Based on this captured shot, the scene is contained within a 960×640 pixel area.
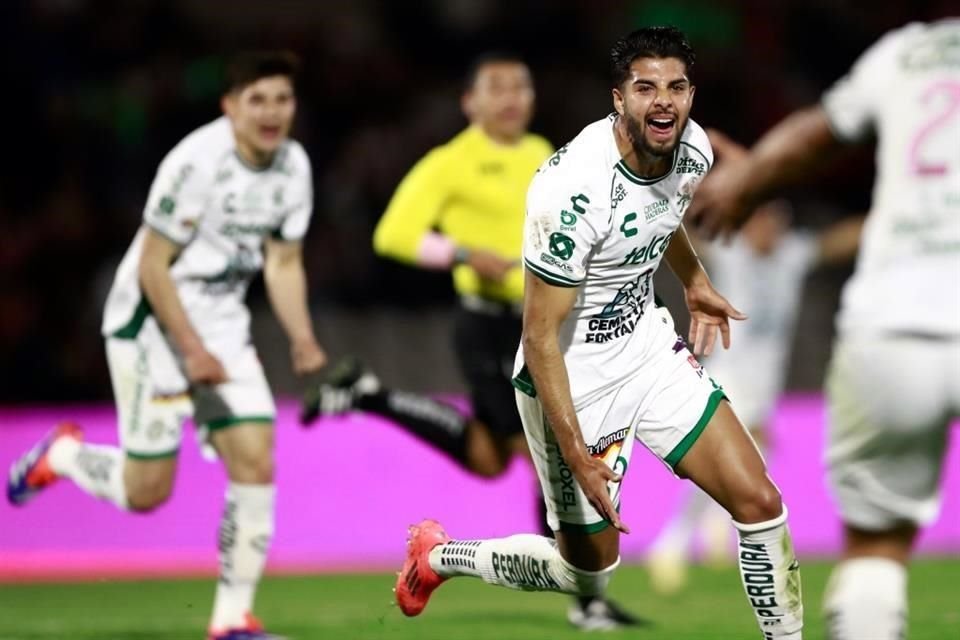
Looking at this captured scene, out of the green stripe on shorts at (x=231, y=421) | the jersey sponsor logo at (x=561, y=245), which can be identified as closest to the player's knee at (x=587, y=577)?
the jersey sponsor logo at (x=561, y=245)

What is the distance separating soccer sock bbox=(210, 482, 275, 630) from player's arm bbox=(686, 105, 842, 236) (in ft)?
10.1

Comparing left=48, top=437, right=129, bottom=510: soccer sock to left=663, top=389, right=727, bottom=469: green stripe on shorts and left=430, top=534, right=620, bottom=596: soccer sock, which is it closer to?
left=430, top=534, right=620, bottom=596: soccer sock

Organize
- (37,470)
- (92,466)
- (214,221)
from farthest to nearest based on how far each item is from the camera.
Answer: (37,470) < (92,466) < (214,221)

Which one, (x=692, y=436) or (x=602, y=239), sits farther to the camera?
(x=692, y=436)

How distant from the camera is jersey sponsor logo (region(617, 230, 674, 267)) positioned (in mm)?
5543

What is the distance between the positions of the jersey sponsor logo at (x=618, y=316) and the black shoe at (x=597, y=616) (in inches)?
95.3

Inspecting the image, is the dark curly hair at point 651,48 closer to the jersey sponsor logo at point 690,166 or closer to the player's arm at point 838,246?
the jersey sponsor logo at point 690,166

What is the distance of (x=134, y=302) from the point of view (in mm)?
7688

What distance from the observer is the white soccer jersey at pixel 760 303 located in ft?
37.8

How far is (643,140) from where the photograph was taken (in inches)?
210

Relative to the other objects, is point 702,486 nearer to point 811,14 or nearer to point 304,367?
point 304,367

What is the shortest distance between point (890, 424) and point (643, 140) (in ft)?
4.72

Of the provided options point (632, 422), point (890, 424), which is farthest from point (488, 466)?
point (890, 424)

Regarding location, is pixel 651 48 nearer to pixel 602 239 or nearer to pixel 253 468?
pixel 602 239
